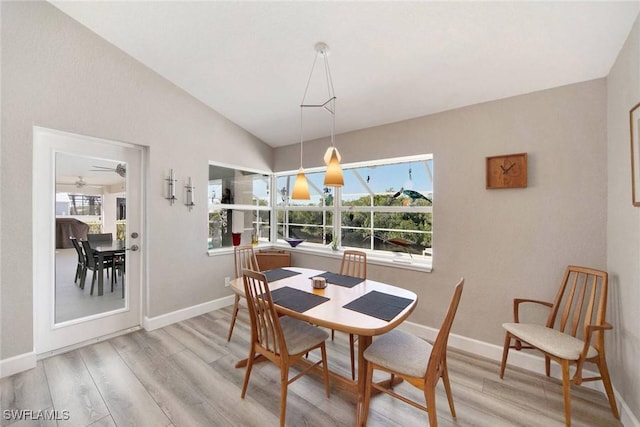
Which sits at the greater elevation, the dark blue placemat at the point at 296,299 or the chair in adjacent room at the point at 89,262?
the chair in adjacent room at the point at 89,262

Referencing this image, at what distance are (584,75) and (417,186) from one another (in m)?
1.58

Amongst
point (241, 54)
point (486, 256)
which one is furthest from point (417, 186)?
point (241, 54)

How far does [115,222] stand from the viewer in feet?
9.26

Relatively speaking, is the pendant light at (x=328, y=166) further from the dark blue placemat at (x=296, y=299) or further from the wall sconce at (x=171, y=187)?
the wall sconce at (x=171, y=187)

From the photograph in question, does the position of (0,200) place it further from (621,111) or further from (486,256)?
(621,111)

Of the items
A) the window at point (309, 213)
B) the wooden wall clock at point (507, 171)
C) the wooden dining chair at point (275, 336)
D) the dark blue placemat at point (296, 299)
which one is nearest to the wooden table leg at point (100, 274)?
the wooden dining chair at point (275, 336)

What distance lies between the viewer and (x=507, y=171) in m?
2.33

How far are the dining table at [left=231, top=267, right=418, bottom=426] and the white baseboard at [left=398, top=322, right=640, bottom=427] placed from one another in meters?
0.94

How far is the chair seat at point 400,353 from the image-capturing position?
1506 millimetres

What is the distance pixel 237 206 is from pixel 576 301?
390cm

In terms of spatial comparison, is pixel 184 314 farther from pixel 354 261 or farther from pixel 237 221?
pixel 354 261

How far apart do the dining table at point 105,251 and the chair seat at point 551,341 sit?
3826 millimetres

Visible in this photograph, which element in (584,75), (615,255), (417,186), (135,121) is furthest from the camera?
(417,186)
